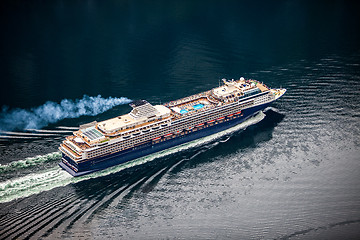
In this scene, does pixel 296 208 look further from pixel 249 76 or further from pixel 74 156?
pixel 249 76

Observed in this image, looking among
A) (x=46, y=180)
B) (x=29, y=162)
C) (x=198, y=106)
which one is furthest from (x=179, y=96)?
(x=46, y=180)

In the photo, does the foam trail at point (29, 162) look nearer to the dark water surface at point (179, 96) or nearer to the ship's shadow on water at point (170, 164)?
the dark water surface at point (179, 96)

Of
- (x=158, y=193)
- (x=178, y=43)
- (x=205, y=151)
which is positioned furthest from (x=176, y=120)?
(x=178, y=43)

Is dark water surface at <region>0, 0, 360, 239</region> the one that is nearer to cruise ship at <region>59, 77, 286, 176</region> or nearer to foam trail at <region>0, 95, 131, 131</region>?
foam trail at <region>0, 95, 131, 131</region>

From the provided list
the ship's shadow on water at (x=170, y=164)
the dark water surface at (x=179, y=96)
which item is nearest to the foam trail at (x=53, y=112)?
the dark water surface at (x=179, y=96)

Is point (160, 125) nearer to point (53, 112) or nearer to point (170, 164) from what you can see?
point (170, 164)

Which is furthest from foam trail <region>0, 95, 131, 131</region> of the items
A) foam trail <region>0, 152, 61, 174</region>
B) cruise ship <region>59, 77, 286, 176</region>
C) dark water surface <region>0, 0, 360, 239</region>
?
foam trail <region>0, 152, 61, 174</region>
